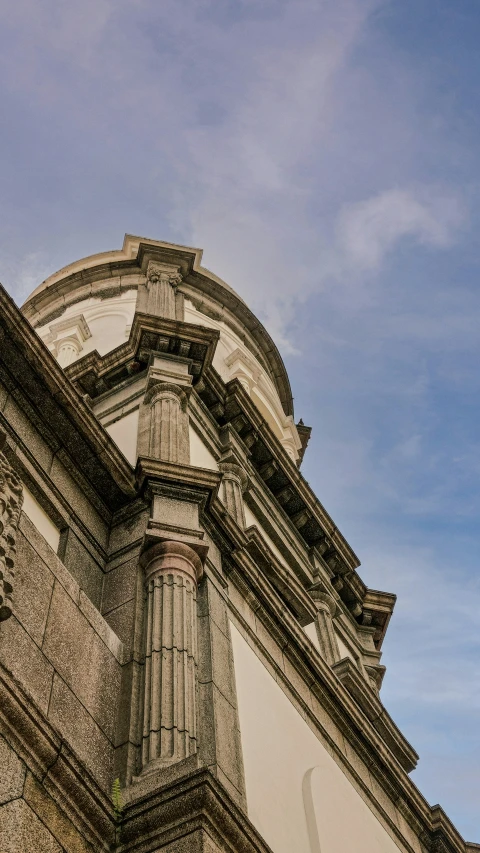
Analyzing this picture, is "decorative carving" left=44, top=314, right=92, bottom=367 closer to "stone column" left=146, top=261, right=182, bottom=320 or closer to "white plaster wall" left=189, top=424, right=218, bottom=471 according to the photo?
"stone column" left=146, top=261, right=182, bottom=320

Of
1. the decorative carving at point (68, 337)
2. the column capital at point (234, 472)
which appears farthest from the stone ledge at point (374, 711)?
the decorative carving at point (68, 337)

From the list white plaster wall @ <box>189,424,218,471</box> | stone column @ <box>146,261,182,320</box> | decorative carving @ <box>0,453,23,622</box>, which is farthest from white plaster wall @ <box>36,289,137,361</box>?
decorative carving @ <box>0,453,23,622</box>

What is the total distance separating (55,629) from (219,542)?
355cm

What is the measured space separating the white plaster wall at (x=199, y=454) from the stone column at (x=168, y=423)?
0.40 meters

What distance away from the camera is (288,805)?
939cm

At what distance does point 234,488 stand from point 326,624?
126 inches

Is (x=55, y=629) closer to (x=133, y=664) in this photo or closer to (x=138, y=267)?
(x=133, y=664)

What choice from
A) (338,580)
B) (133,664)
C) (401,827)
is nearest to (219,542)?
(133,664)

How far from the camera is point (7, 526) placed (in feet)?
25.0

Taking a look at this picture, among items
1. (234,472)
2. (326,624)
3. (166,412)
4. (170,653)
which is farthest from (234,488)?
(170,653)

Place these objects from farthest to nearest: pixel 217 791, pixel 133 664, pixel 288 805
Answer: pixel 288 805 → pixel 133 664 → pixel 217 791

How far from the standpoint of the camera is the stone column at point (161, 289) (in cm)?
2108

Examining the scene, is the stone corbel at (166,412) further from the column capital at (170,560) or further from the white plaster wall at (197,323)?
the white plaster wall at (197,323)

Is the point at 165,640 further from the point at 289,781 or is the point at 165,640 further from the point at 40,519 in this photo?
the point at 289,781
